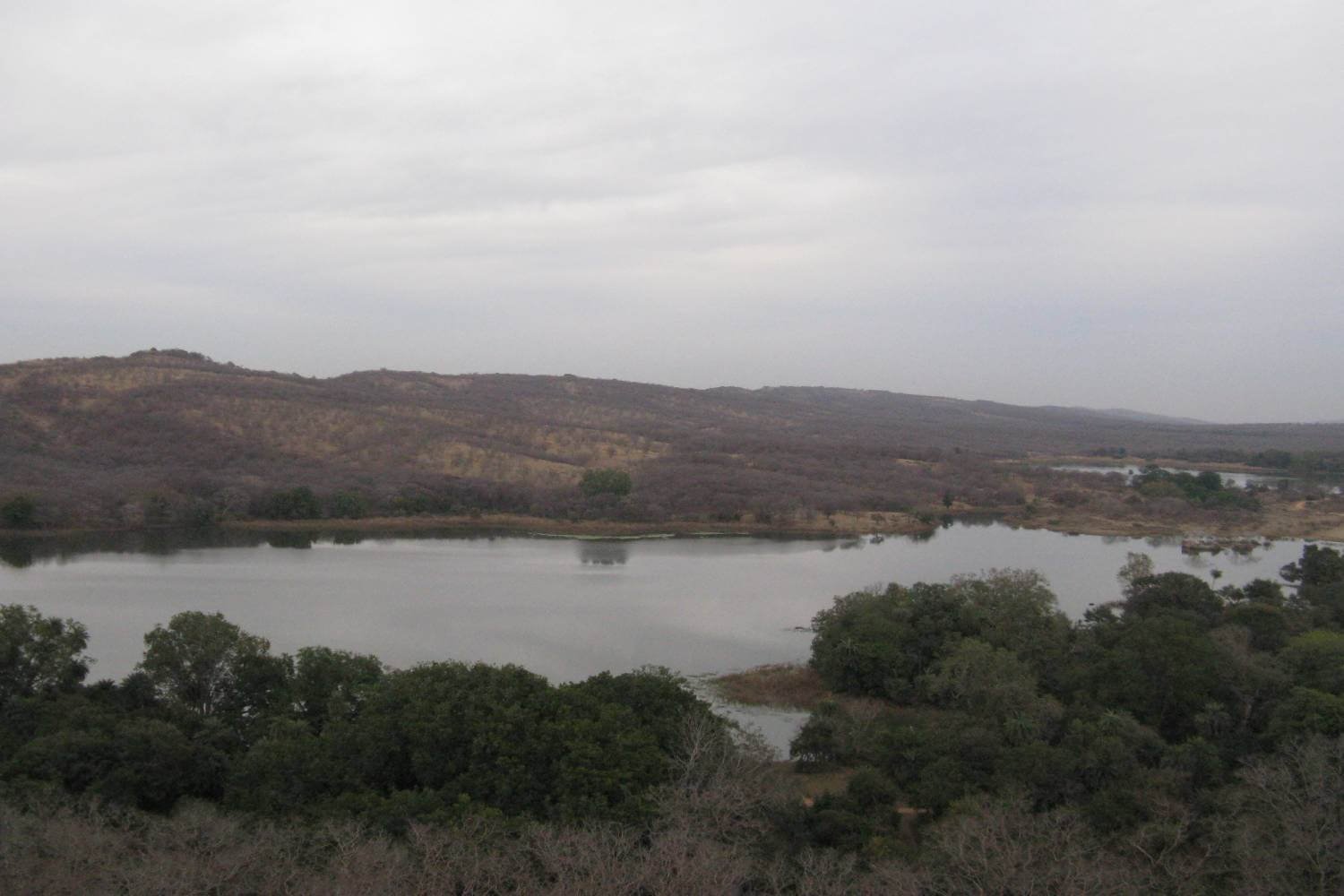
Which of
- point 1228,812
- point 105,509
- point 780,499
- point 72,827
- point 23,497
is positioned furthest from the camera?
point 780,499

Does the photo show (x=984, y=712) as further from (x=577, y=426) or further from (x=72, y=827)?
(x=577, y=426)

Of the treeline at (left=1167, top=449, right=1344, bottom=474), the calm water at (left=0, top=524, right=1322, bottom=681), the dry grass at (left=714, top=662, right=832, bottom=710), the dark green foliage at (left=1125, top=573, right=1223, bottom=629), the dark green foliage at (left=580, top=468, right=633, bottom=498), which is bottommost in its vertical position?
the dry grass at (left=714, top=662, right=832, bottom=710)

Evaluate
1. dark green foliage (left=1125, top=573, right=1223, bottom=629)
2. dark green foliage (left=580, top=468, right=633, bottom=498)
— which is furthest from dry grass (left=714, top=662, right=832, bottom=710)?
dark green foliage (left=580, top=468, right=633, bottom=498)

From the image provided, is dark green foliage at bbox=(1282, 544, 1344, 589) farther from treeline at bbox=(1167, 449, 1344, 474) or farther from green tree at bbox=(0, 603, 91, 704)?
treeline at bbox=(1167, 449, 1344, 474)

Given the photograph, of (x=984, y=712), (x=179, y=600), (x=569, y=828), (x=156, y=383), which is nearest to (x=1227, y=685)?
(x=984, y=712)

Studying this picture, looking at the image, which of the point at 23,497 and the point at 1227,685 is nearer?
the point at 1227,685

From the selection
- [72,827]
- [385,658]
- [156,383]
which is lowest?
[385,658]

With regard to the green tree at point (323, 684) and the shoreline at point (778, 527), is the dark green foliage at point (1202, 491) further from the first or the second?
the green tree at point (323, 684)

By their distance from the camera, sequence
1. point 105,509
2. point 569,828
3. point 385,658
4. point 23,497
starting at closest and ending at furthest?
point 569,828 < point 385,658 < point 23,497 < point 105,509
